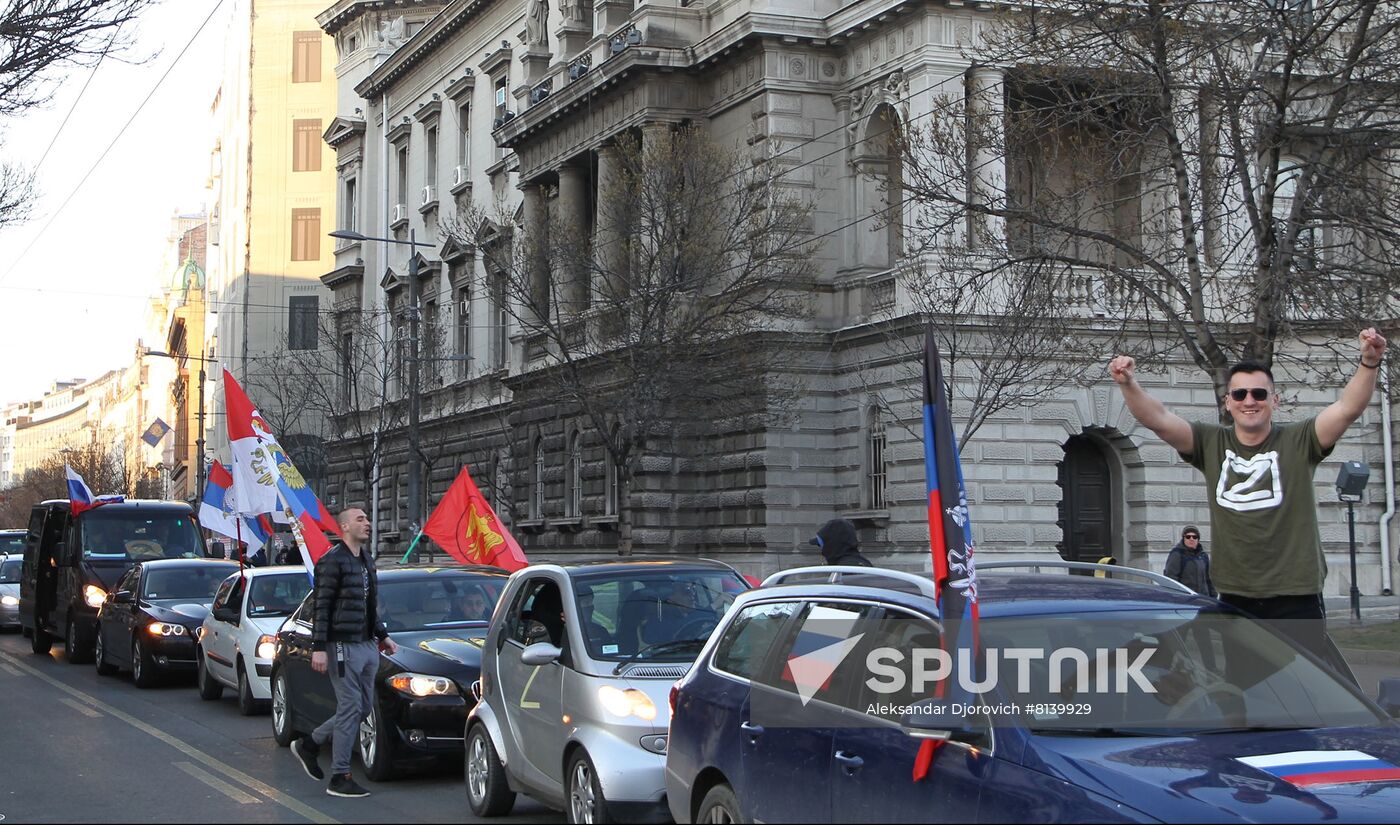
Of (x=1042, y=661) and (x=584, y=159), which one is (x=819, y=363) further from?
(x=1042, y=661)

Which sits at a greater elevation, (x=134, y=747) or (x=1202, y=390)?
(x=1202, y=390)

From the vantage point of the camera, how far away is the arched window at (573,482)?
4041 centimetres

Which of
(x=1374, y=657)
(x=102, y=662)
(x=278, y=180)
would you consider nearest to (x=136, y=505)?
(x=102, y=662)

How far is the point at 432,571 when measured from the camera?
13656 mm

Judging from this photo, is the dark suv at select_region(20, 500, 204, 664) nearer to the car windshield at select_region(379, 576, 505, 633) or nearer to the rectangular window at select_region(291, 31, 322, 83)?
the car windshield at select_region(379, 576, 505, 633)

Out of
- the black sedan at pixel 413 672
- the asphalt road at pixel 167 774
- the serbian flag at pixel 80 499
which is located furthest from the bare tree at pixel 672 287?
the black sedan at pixel 413 672

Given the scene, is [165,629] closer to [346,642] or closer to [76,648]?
[76,648]

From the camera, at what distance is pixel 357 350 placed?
52.0 metres

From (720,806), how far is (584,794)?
1810 mm

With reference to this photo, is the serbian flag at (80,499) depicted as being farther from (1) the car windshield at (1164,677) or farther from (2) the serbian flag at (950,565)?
(1) the car windshield at (1164,677)

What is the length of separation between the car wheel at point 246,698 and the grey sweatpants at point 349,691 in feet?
19.6

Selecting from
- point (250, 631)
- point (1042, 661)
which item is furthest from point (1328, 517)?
point (1042, 661)

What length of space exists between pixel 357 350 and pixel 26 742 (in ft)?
123

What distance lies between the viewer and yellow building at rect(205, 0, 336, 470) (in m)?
79.1
